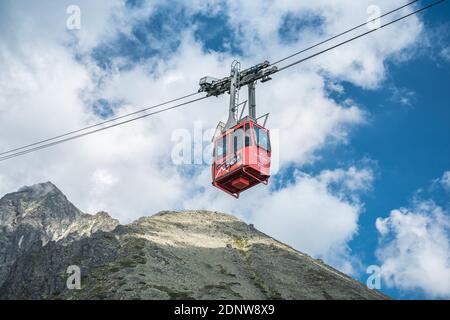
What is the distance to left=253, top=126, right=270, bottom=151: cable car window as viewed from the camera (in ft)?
111

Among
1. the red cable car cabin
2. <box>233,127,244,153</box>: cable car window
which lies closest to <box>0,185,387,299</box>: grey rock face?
the red cable car cabin

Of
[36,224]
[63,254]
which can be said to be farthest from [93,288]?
[36,224]

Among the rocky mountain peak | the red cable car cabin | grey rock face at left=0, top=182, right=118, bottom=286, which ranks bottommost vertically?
the red cable car cabin

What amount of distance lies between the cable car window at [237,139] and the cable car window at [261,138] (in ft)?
3.23

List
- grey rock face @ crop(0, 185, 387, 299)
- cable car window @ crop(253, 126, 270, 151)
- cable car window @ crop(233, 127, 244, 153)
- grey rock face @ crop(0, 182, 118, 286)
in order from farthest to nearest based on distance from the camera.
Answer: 1. grey rock face @ crop(0, 182, 118, 286)
2. grey rock face @ crop(0, 185, 387, 299)
3. cable car window @ crop(253, 126, 270, 151)
4. cable car window @ crop(233, 127, 244, 153)

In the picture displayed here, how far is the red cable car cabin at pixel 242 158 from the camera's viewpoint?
32906 millimetres

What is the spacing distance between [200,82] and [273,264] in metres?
60.8

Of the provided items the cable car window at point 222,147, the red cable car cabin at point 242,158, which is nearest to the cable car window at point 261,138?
the red cable car cabin at point 242,158

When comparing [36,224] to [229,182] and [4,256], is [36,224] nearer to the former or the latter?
[4,256]

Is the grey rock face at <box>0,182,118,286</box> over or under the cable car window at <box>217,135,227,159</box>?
over

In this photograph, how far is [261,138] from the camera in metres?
34.1

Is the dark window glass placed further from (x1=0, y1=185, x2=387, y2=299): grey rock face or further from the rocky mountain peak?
the rocky mountain peak

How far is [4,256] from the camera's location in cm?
12581

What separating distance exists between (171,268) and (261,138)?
154 feet
